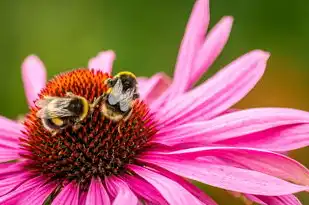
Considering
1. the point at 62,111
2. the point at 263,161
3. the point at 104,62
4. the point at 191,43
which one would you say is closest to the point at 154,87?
the point at 104,62

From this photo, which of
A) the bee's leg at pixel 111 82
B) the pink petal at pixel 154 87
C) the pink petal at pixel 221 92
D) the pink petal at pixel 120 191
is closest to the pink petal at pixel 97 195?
the pink petal at pixel 120 191

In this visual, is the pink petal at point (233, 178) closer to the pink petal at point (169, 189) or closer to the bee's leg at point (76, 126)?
the pink petal at point (169, 189)

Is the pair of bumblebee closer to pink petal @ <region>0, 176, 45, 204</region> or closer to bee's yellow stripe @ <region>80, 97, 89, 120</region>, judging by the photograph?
bee's yellow stripe @ <region>80, 97, 89, 120</region>

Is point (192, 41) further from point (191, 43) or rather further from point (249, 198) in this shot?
point (249, 198)

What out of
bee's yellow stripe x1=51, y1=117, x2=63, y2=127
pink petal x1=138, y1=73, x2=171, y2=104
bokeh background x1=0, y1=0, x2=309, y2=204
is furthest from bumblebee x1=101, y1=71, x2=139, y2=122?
bokeh background x1=0, y1=0, x2=309, y2=204

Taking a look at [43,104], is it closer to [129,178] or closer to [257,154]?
[129,178]
